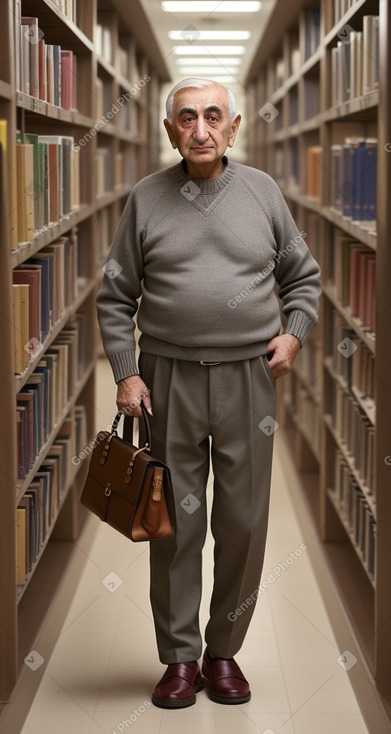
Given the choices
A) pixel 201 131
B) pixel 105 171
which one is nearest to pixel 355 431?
pixel 201 131

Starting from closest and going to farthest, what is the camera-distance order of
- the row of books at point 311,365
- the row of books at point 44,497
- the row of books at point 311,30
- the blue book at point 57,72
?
the row of books at point 44,497 < the blue book at point 57,72 < the row of books at point 311,365 < the row of books at point 311,30

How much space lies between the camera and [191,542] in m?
2.61

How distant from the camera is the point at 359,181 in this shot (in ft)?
11.5

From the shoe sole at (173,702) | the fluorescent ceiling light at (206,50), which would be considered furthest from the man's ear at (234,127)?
the fluorescent ceiling light at (206,50)

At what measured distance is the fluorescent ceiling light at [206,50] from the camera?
987 centimetres

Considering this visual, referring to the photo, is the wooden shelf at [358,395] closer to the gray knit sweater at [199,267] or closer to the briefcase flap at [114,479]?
the gray knit sweater at [199,267]

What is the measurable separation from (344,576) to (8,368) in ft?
5.72

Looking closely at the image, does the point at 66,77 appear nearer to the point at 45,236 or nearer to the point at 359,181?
the point at 45,236

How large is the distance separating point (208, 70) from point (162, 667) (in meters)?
11.0

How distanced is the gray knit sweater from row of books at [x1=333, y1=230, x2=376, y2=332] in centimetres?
72

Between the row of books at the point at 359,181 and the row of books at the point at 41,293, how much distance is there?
3.35ft

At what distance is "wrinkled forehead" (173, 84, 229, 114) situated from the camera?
236cm

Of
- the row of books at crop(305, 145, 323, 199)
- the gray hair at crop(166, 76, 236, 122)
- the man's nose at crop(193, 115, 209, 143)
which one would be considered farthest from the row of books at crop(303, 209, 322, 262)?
the man's nose at crop(193, 115, 209, 143)

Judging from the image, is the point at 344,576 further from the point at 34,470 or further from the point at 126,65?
the point at 126,65
